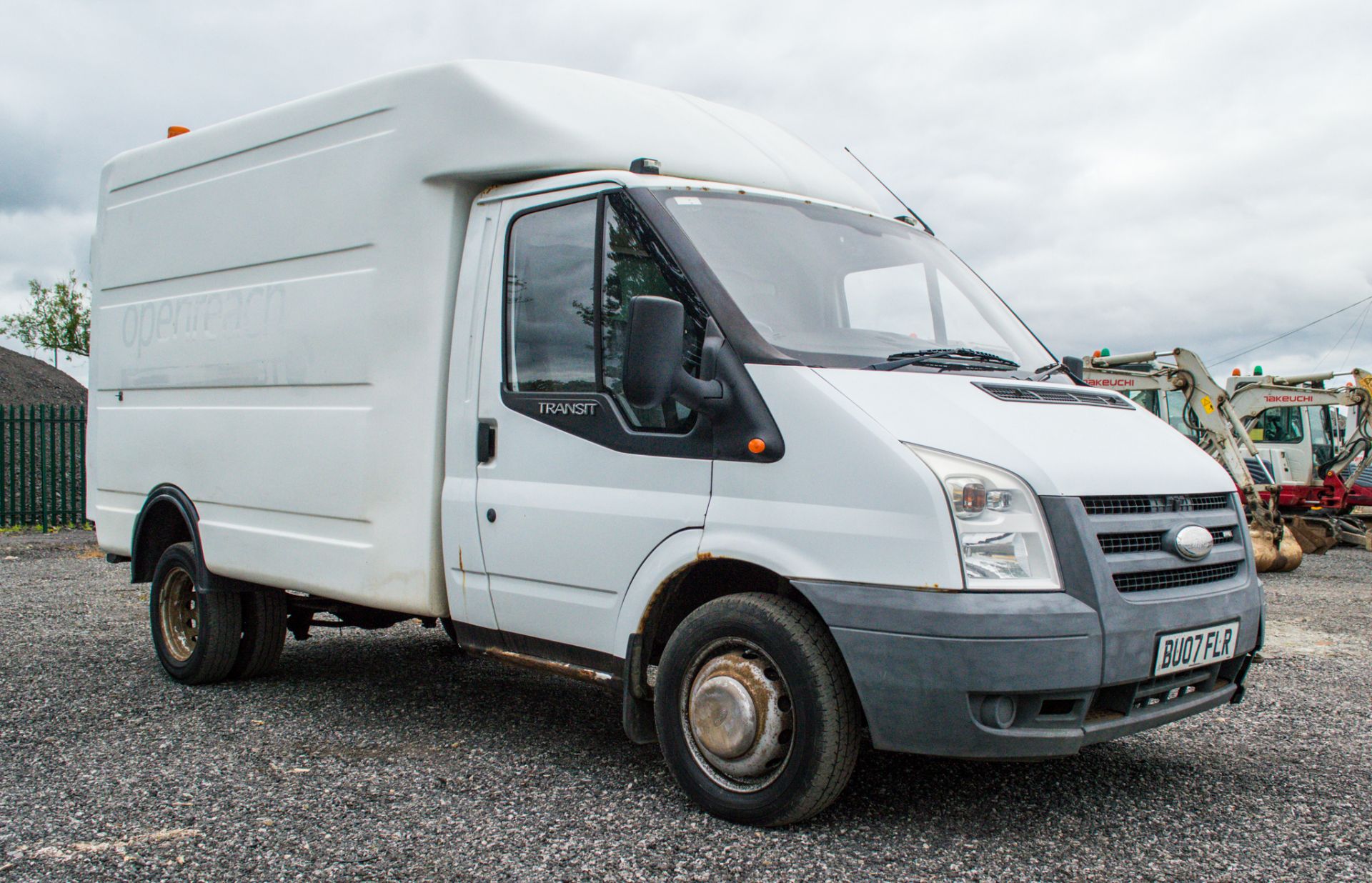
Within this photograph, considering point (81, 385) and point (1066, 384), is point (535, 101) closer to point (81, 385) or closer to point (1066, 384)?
point (1066, 384)

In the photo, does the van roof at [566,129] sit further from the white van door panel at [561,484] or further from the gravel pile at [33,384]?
the gravel pile at [33,384]

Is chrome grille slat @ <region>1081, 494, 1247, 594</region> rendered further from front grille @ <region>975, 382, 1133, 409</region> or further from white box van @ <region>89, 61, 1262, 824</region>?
front grille @ <region>975, 382, 1133, 409</region>

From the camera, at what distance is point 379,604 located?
199 inches

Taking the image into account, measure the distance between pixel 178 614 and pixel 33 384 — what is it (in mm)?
21800

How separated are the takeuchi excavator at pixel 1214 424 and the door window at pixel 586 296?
10.1 metres

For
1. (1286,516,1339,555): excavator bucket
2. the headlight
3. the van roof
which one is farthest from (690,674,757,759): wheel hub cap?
(1286,516,1339,555): excavator bucket

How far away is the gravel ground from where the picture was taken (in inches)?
143

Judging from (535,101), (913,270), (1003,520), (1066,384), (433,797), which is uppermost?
(535,101)

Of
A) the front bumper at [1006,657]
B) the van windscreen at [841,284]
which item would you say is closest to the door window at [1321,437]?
the van windscreen at [841,284]

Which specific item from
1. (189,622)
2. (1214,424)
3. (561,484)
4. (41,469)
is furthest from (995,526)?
(41,469)

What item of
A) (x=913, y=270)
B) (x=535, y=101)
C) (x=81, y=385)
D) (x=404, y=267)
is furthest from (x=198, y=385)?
(x=81, y=385)

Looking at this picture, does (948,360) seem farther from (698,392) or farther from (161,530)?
(161,530)

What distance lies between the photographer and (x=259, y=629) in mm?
6246

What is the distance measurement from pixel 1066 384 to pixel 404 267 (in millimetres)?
2710
